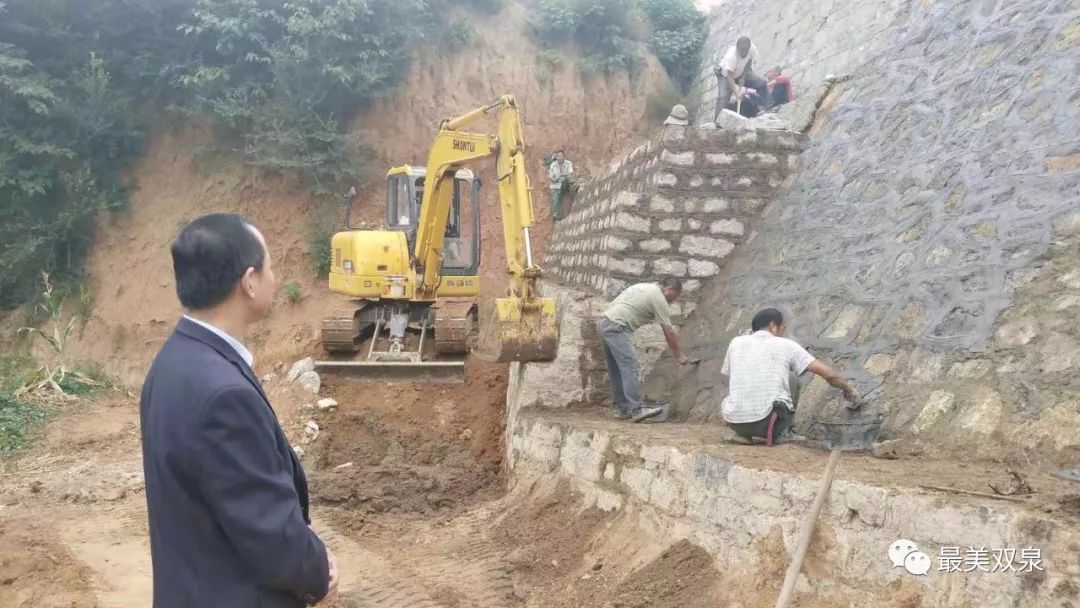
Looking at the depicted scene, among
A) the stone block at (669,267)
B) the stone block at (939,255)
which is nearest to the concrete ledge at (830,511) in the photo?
the stone block at (939,255)

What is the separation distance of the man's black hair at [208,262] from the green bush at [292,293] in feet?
42.0

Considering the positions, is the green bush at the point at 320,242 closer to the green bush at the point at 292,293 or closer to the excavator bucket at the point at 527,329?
the green bush at the point at 292,293

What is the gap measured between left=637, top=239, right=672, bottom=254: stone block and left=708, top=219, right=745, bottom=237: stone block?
0.39m

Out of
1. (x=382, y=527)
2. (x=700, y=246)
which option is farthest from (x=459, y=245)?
(x=382, y=527)

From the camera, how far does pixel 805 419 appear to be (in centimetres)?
446

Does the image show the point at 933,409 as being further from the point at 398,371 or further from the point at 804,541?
the point at 398,371

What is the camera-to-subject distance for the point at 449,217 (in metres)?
10.3

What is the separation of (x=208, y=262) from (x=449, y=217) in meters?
8.55

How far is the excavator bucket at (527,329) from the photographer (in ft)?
19.9

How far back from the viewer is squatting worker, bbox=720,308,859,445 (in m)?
4.14

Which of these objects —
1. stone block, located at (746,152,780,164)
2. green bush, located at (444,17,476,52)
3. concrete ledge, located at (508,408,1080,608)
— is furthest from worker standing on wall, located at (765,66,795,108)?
green bush, located at (444,17,476,52)

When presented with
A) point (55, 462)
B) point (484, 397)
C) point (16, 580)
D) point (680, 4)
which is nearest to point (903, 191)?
point (484, 397)

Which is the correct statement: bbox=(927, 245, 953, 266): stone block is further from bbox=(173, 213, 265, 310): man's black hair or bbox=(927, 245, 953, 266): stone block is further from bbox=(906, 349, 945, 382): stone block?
bbox=(173, 213, 265, 310): man's black hair

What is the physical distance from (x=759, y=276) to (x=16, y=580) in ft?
17.0
